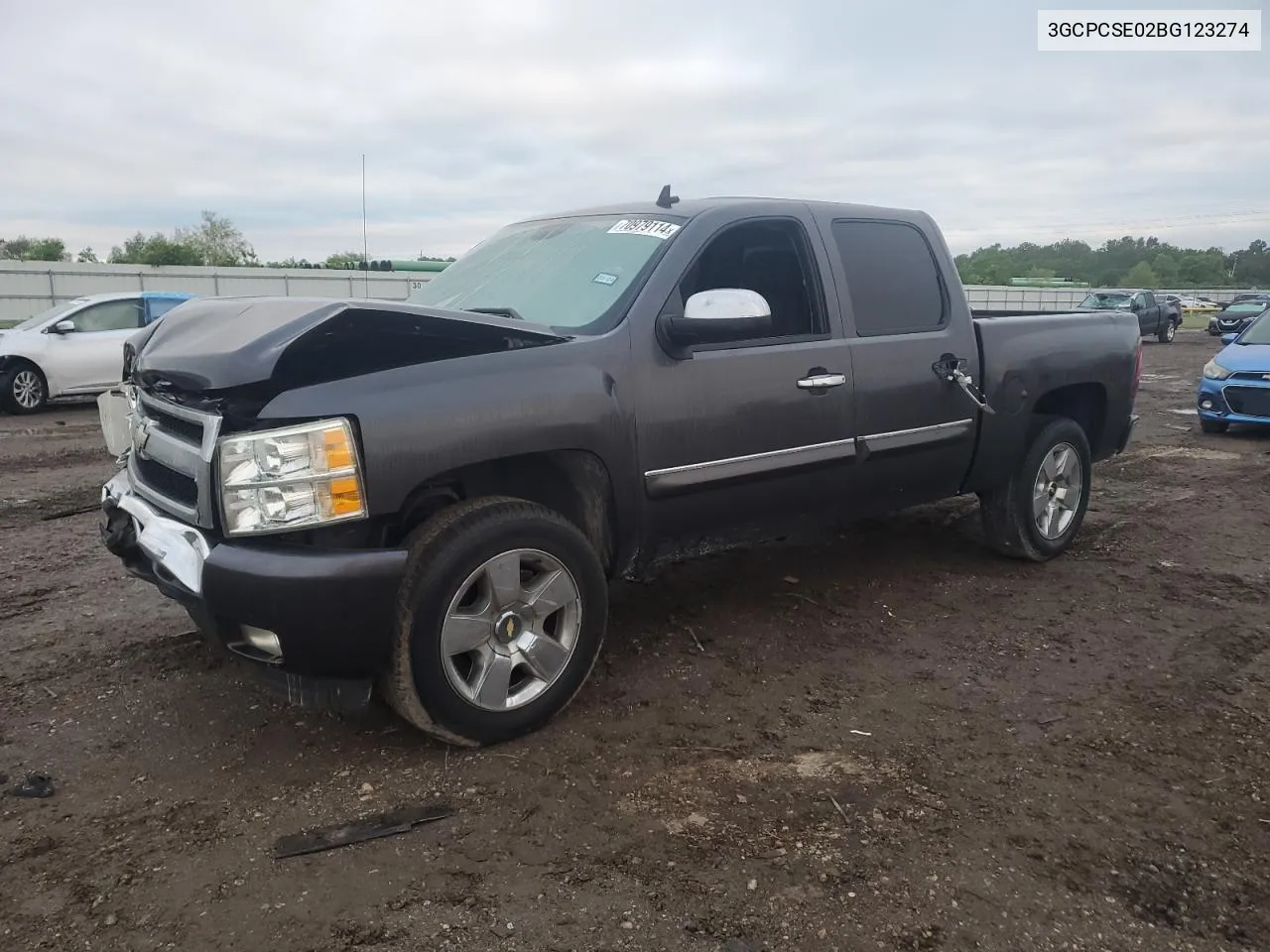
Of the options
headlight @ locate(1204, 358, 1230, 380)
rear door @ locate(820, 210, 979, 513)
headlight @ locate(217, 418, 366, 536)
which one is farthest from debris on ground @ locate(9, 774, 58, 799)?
headlight @ locate(1204, 358, 1230, 380)

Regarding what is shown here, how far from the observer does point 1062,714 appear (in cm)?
350

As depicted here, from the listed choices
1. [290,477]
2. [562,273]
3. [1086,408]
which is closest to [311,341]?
[290,477]

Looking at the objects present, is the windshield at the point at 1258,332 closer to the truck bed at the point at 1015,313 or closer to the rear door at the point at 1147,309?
the truck bed at the point at 1015,313

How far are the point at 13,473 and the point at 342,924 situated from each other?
7350 mm

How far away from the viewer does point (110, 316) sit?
1277 centimetres

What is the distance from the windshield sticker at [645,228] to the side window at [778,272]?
258 millimetres

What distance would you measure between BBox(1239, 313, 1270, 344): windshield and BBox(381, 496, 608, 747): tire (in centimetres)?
1078

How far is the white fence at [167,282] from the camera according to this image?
2466 cm

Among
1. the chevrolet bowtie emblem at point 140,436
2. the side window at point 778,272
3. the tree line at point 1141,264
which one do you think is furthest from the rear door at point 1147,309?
the tree line at point 1141,264

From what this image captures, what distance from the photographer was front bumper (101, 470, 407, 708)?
271 cm

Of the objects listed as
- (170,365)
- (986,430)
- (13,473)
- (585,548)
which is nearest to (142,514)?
(170,365)

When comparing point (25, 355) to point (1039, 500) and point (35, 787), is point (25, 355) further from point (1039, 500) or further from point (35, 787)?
point (1039, 500)

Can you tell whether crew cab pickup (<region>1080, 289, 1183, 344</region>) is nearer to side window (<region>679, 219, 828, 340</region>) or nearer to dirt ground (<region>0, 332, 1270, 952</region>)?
dirt ground (<region>0, 332, 1270, 952</region>)

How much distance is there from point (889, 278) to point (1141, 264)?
104m
